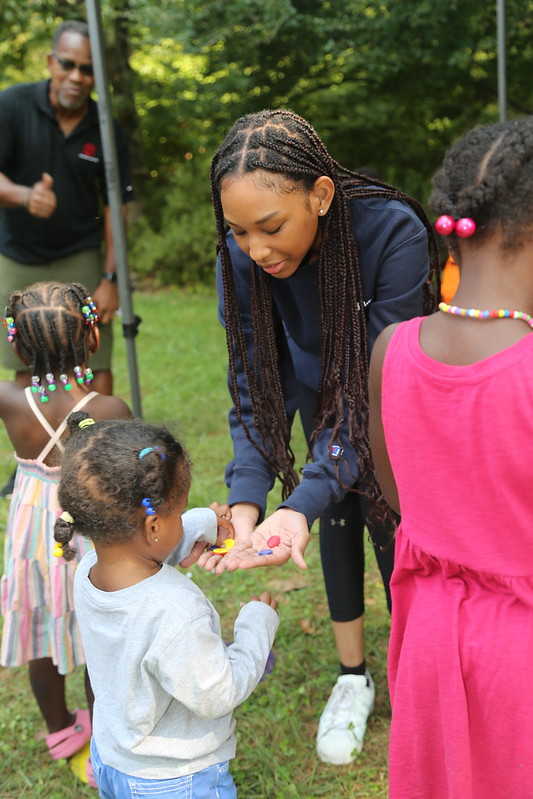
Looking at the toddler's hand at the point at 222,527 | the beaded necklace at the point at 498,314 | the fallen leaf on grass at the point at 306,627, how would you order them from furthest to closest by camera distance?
1. the fallen leaf on grass at the point at 306,627
2. the toddler's hand at the point at 222,527
3. the beaded necklace at the point at 498,314

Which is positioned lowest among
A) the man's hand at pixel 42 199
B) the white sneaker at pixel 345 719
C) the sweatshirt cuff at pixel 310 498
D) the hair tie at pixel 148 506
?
the white sneaker at pixel 345 719

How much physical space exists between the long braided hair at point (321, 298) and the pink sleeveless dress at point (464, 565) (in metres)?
0.59

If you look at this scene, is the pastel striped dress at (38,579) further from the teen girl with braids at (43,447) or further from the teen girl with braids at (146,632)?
the teen girl with braids at (146,632)

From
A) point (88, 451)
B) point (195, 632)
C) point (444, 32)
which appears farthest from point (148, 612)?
point (444, 32)

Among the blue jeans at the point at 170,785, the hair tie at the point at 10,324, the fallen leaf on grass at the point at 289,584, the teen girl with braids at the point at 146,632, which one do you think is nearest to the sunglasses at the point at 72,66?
the hair tie at the point at 10,324

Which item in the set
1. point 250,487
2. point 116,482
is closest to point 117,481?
point 116,482

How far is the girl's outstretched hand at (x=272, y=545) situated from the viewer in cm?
184

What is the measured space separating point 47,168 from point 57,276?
54 cm

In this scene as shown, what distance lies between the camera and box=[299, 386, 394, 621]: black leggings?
8.33 feet

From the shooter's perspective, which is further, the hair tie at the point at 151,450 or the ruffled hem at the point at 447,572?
the hair tie at the point at 151,450

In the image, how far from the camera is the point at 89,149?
420cm

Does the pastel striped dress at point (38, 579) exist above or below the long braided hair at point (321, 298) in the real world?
below

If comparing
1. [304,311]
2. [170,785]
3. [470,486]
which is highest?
[304,311]

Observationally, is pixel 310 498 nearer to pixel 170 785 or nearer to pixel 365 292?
pixel 365 292
